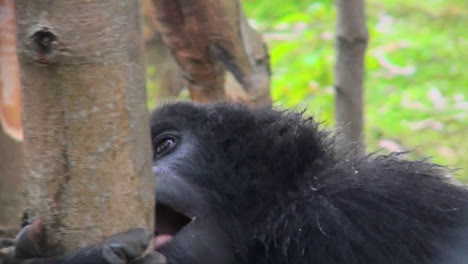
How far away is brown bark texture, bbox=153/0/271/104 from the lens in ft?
11.2

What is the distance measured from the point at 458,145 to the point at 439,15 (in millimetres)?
2394

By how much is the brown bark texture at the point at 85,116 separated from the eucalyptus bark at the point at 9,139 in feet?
6.76

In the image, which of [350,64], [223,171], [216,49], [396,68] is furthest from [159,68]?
[223,171]

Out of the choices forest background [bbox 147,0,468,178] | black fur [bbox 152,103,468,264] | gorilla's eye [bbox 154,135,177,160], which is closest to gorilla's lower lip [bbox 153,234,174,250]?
black fur [bbox 152,103,468,264]

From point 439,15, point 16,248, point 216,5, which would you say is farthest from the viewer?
point 439,15

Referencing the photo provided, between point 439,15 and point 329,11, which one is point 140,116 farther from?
point 439,15

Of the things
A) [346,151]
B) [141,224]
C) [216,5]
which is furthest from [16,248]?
[216,5]

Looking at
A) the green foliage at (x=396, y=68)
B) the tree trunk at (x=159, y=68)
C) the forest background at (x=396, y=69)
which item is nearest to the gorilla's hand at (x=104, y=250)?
the forest background at (x=396, y=69)

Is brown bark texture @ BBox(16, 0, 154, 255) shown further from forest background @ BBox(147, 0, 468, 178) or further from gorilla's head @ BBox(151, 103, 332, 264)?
forest background @ BBox(147, 0, 468, 178)

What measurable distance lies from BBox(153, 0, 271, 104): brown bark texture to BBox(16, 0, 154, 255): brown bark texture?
159cm

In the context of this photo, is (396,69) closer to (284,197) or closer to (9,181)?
(9,181)

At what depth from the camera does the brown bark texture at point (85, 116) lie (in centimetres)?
177

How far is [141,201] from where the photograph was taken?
187 centimetres

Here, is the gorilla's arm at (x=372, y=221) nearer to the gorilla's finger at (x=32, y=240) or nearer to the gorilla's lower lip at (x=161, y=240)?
the gorilla's lower lip at (x=161, y=240)
